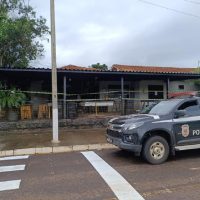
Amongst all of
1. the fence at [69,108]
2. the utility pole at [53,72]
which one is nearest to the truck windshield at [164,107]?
the utility pole at [53,72]

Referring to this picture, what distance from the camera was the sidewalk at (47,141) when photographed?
37.6 feet

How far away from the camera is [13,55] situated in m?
25.9

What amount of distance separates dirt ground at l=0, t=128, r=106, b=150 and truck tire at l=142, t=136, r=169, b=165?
3.77 metres

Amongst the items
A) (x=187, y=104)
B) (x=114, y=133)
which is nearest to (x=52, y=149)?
(x=114, y=133)

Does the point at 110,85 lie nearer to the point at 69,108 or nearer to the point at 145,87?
the point at 145,87

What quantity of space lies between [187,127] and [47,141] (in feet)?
18.1

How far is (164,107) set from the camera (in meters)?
9.88

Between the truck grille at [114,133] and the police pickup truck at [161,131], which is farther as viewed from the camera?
the truck grille at [114,133]

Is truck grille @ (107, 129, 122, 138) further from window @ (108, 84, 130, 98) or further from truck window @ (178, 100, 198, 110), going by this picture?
window @ (108, 84, 130, 98)

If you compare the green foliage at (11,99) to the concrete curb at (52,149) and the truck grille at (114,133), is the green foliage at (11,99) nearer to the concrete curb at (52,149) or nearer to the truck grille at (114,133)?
the concrete curb at (52,149)

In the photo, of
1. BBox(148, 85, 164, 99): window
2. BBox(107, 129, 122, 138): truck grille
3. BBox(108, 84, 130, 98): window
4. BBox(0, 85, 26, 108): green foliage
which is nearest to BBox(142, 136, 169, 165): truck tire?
BBox(107, 129, 122, 138): truck grille

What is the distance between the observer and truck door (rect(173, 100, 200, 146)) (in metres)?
9.21

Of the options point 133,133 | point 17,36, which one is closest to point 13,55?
point 17,36

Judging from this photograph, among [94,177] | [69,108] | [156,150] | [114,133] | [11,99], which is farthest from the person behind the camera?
[69,108]
